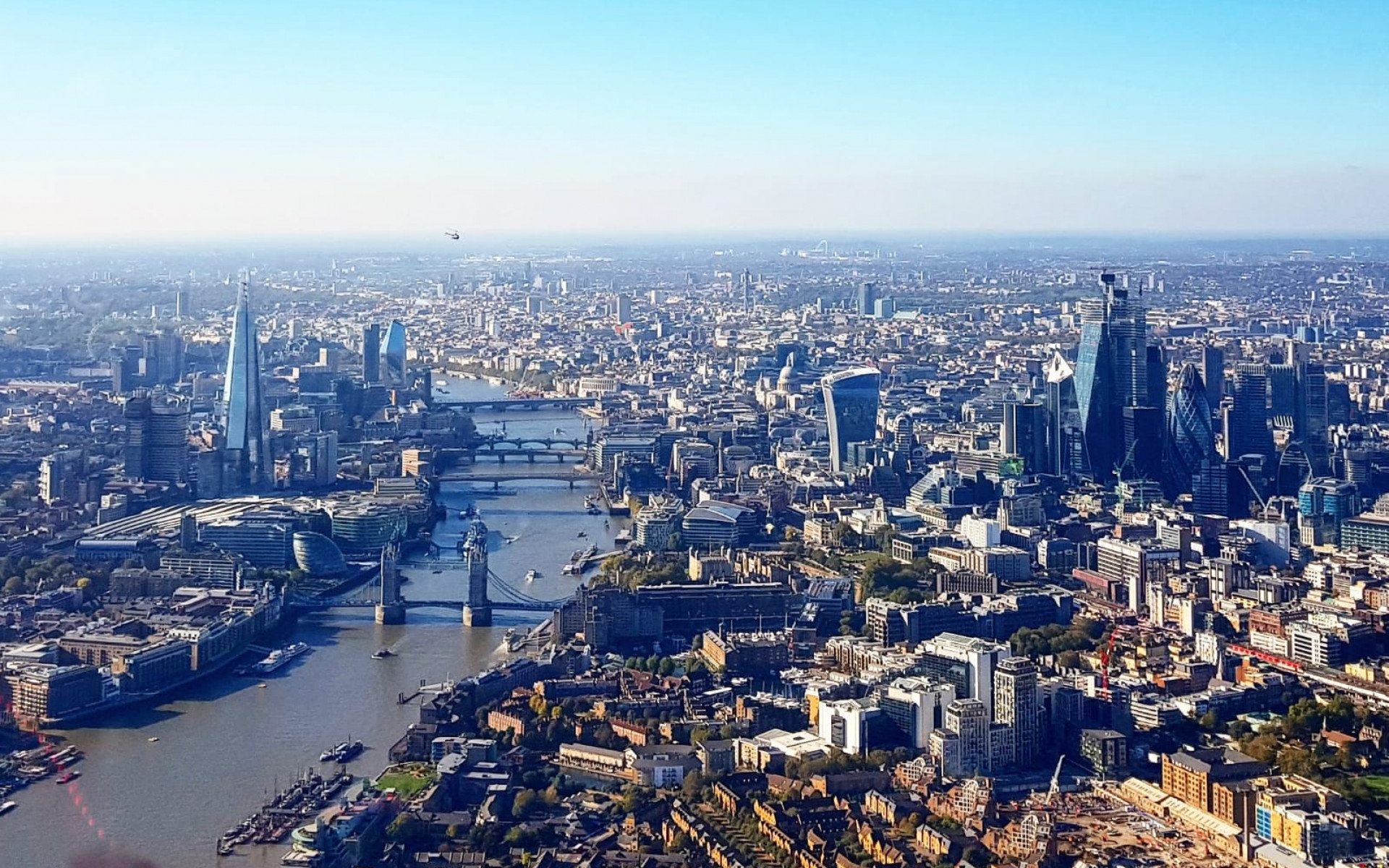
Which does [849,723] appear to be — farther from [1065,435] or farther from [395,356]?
[395,356]

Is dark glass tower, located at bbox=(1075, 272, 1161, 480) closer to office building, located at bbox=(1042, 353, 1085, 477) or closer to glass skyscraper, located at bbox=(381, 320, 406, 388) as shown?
office building, located at bbox=(1042, 353, 1085, 477)

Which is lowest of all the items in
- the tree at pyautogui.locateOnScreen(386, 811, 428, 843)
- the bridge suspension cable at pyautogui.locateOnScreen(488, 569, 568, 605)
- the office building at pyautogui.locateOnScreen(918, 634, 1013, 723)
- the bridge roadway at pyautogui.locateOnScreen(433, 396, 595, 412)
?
the bridge roadway at pyautogui.locateOnScreen(433, 396, 595, 412)

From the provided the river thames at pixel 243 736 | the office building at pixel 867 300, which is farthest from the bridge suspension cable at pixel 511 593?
the office building at pixel 867 300

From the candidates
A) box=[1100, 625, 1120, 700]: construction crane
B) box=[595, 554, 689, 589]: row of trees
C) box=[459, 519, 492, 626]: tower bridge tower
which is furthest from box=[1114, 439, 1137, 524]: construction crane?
box=[459, 519, 492, 626]: tower bridge tower

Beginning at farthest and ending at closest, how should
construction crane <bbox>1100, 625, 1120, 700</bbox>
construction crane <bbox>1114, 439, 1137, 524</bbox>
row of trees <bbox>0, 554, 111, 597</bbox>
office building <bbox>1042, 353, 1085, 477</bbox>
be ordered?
office building <bbox>1042, 353, 1085, 477</bbox>
construction crane <bbox>1114, 439, 1137, 524</bbox>
row of trees <bbox>0, 554, 111, 597</bbox>
construction crane <bbox>1100, 625, 1120, 700</bbox>

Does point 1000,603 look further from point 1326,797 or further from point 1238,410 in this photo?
point 1238,410

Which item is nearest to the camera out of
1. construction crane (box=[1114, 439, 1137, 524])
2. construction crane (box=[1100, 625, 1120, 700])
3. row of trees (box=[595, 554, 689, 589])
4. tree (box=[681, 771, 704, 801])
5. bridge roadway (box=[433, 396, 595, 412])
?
tree (box=[681, 771, 704, 801])

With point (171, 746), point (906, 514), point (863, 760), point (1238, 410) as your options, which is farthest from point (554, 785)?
point (1238, 410)

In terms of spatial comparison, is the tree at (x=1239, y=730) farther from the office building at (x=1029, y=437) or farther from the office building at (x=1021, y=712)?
the office building at (x=1029, y=437)
